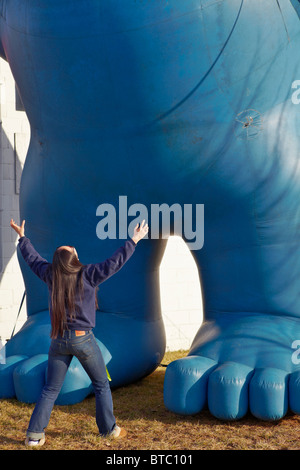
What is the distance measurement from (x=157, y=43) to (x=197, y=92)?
29 centimetres

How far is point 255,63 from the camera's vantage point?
3100 millimetres

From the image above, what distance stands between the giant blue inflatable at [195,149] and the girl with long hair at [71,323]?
458 mm

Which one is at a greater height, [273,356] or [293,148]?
[293,148]

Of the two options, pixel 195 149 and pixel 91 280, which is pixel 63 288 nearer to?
pixel 91 280

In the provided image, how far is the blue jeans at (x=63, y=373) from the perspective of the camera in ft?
9.12

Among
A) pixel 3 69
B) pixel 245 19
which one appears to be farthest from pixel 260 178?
pixel 3 69

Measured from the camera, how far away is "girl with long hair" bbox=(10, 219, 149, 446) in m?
2.77

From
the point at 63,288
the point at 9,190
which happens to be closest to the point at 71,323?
the point at 63,288

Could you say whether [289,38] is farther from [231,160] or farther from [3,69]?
[3,69]

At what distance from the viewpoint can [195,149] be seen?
3168mm

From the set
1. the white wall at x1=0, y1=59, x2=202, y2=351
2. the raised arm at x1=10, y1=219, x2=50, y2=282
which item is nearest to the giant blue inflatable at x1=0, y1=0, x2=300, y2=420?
the raised arm at x1=10, y1=219, x2=50, y2=282

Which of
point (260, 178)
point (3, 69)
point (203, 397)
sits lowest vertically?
point (203, 397)

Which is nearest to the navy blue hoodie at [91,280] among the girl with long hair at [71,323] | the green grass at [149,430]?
the girl with long hair at [71,323]

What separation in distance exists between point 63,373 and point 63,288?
379mm
